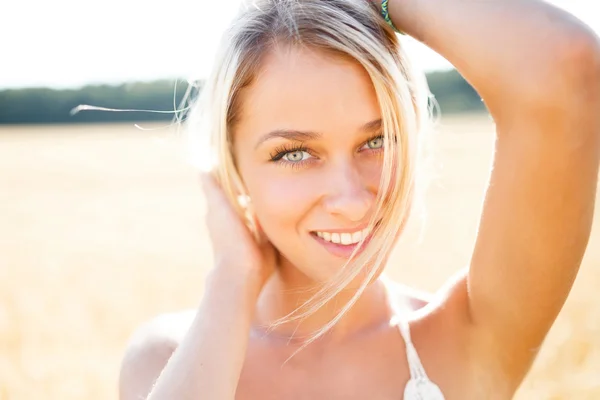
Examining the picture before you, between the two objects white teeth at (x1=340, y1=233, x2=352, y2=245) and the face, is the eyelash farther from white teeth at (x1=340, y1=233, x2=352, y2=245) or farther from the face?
white teeth at (x1=340, y1=233, x2=352, y2=245)

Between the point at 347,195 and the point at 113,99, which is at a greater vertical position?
the point at 347,195

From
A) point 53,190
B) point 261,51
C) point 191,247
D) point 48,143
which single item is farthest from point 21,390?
point 48,143

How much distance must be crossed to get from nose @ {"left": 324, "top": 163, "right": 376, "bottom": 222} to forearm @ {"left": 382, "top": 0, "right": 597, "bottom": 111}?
48cm

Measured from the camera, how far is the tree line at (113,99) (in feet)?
127

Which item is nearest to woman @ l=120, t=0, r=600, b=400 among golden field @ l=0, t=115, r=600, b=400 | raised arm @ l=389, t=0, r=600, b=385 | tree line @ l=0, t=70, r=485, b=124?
raised arm @ l=389, t=0, r=600, b=385

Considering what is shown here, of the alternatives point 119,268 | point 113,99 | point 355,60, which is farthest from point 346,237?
point 113,99

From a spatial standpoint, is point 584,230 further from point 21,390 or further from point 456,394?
point 21,390

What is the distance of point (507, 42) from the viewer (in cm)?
210

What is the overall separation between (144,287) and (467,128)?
29.5m

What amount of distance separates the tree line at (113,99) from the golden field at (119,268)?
540 inches

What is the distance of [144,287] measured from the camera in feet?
32.8

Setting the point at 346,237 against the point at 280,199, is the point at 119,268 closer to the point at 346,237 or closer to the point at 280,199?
the point at 280,199

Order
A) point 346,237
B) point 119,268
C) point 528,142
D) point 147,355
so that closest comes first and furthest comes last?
point 528,142, point 346,237, point 147,355, point 119,268

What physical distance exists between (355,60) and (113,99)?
44.1 meters
